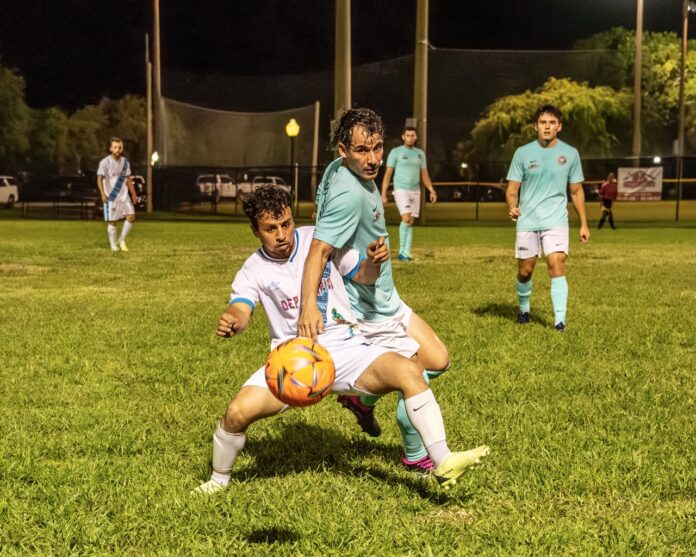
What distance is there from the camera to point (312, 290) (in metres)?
3.98

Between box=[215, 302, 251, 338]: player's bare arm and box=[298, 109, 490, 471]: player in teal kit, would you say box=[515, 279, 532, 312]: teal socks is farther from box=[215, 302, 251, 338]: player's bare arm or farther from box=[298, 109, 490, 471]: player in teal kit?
box=[215, 302, 251, 338]: player's bare arm

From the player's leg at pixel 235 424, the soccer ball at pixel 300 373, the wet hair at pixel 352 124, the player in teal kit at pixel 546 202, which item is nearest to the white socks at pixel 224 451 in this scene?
the player's leg at pixel 235 424

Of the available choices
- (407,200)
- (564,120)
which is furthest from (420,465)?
(564,120)

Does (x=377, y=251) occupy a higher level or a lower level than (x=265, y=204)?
lower

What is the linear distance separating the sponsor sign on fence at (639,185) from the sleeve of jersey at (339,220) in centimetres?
2763

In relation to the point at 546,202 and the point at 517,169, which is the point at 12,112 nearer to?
the point at 517,169

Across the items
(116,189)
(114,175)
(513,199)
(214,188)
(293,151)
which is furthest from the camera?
(214,188)

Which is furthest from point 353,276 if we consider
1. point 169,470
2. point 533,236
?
point 533,236

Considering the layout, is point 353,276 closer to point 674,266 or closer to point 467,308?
point 467,308

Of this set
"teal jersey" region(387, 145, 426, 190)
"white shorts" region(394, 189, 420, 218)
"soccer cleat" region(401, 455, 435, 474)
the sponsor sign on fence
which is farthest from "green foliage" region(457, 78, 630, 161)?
"soccer cleat" region(401, 455, 435, 474)

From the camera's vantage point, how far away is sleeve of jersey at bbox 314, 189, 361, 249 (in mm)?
4141

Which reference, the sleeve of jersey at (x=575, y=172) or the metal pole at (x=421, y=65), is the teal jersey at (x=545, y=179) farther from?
the metal pole at (x=421, y=65)

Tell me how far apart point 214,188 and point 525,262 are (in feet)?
95.0

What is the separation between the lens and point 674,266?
598 inches
